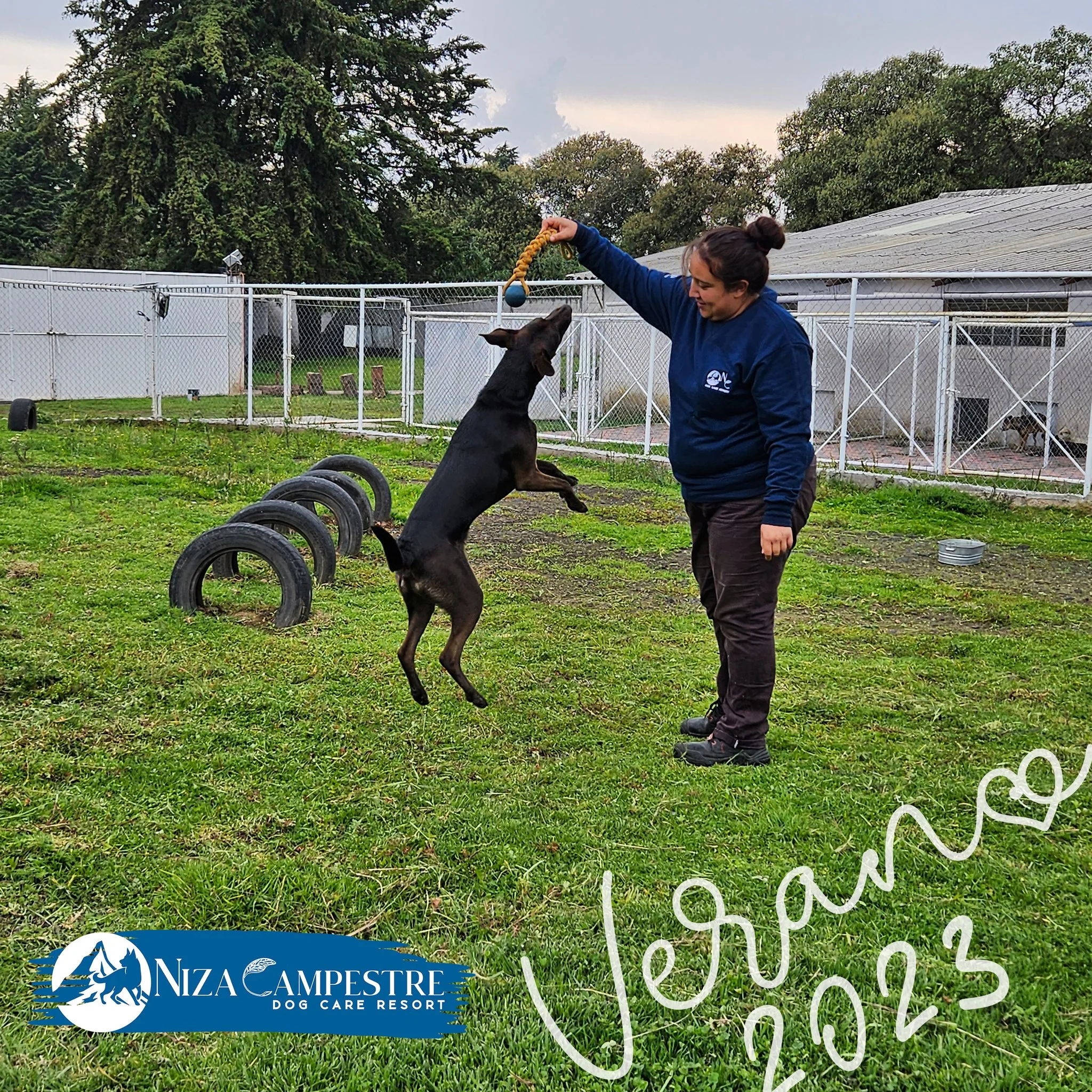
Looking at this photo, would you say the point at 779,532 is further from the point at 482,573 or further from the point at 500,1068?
the point at 482,573

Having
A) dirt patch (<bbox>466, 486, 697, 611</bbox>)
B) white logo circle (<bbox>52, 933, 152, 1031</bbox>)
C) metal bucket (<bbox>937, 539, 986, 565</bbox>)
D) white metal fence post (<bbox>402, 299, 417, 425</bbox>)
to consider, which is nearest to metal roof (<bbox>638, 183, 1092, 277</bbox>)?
white metal fence post (<bbox>402, 299, 417, 425</bbox>)

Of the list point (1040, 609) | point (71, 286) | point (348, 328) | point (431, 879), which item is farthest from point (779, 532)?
point (71, 286)

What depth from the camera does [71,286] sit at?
1844 cm

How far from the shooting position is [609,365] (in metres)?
20.9

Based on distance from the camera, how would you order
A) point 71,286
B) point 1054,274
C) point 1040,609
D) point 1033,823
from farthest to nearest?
point 71,286 < point 1054,274 < point 1040,609 < point 1033,823

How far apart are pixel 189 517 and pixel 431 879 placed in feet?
22.3

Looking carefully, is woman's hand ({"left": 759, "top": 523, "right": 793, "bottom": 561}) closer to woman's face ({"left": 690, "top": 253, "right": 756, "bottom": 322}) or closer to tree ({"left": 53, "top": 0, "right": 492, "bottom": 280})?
woman's face ({"left": 690, "top": 253, "right": 756, "bottom": 322})

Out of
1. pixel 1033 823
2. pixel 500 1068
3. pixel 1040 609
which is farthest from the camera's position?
pixel 1040 609

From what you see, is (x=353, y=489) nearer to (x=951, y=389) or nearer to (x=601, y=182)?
(x=951, y=389)

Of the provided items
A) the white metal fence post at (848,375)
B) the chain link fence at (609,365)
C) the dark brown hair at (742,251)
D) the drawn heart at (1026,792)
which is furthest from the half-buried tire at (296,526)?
the white metal fence post at (848,375)

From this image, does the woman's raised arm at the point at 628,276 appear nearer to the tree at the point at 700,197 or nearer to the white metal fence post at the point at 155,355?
the white metal fence post at the point at 155,355

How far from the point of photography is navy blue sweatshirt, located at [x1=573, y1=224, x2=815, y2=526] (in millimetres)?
3662

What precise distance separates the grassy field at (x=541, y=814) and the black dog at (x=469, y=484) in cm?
61

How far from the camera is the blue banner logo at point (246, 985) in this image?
8.13 ft
